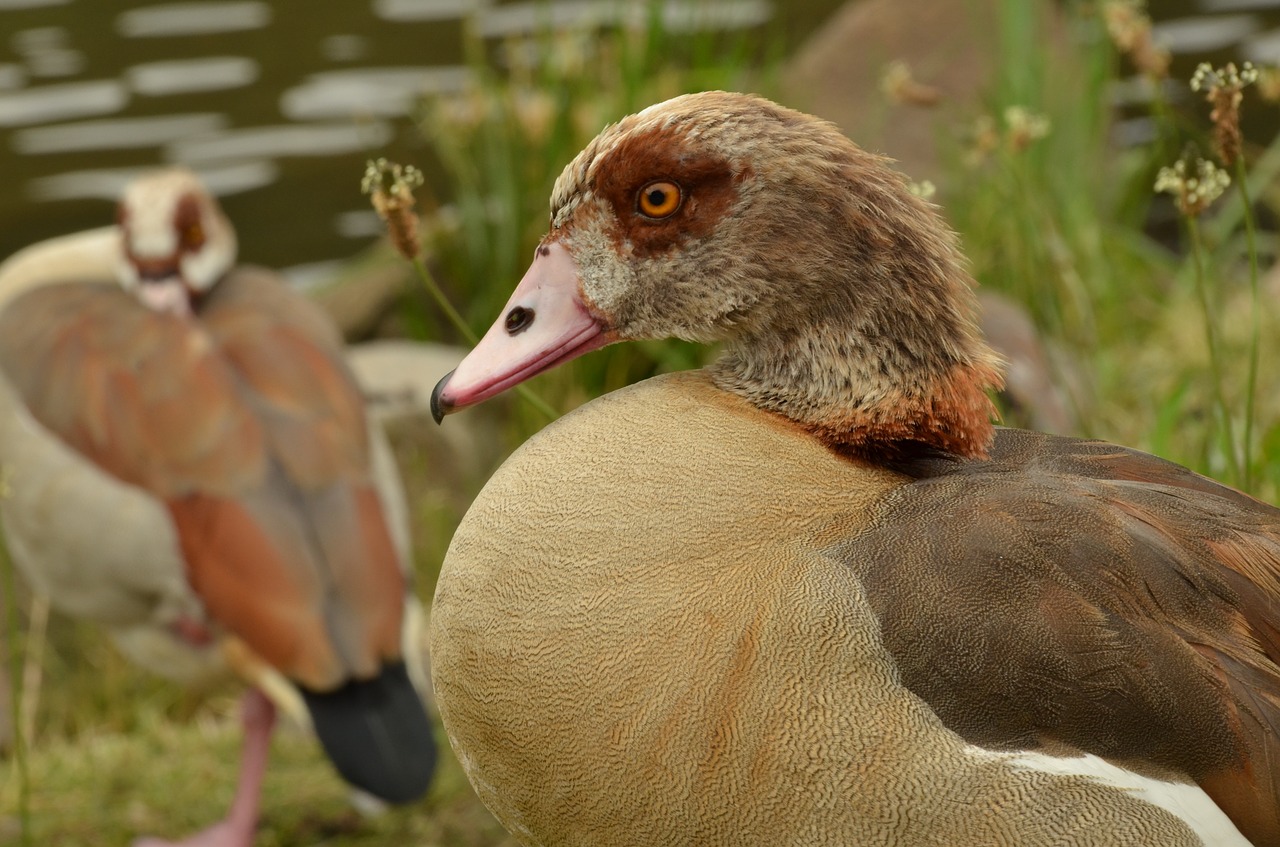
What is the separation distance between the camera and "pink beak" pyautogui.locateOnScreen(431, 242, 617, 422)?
227 cm

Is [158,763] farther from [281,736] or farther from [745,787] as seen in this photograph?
[745,787]

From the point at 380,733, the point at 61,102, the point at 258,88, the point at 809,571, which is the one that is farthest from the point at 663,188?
the point at 61,102

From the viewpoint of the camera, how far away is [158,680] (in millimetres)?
5434

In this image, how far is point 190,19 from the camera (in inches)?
402

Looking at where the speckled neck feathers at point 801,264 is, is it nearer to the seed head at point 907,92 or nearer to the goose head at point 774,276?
the goose head at point 774,276

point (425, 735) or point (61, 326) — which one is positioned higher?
point (61, 326)

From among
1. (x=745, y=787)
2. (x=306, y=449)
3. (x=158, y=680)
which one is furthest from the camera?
(x=158, y=680)

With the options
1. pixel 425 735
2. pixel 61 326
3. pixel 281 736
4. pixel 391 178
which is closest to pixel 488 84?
pixel 61 326

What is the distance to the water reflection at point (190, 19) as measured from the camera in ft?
33.0

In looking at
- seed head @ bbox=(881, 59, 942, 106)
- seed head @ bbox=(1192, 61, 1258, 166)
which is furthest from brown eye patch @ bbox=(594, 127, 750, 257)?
seed head @ bbox=(881, 59, 942, 106)

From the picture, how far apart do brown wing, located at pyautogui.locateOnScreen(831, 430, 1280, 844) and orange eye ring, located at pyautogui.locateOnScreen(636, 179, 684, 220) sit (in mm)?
529

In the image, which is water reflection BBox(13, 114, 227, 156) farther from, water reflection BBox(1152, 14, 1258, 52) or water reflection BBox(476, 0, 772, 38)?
water reflection BBox(1152, 14, 1258, 52)

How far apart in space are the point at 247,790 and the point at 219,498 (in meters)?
0.74

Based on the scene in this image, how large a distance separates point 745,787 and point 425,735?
189 centimetres
